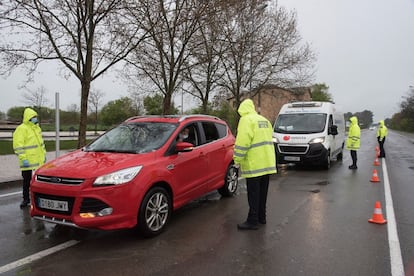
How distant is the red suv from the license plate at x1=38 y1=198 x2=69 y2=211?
0.5 inches

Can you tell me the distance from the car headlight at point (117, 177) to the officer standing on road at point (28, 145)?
2887mm

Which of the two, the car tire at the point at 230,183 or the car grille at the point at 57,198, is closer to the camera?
the car grille at the point at 57,198

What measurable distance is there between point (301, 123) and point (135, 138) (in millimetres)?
8570

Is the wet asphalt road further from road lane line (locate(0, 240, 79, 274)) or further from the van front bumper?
the van front bumper

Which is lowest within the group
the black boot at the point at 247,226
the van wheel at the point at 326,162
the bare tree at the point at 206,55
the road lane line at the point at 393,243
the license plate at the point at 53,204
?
the road lane line at the point at 393,243

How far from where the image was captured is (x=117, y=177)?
4641 millimetres

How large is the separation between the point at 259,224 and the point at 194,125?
2.11 metres

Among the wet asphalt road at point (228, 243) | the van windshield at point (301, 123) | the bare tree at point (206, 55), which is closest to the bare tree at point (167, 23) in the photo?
the bare tree at point (206, 55)

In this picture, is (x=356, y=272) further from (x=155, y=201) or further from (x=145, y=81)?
(x=145, y=81)

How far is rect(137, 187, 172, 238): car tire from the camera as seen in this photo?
16.1 ft

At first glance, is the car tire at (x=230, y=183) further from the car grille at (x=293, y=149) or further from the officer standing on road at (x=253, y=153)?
the car grille at (x=293, y=149)

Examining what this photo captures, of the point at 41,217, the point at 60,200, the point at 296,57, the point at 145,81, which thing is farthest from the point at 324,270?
the point at 296,57

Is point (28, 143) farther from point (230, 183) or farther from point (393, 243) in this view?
point (393, 243)

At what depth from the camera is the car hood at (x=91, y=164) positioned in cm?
465
